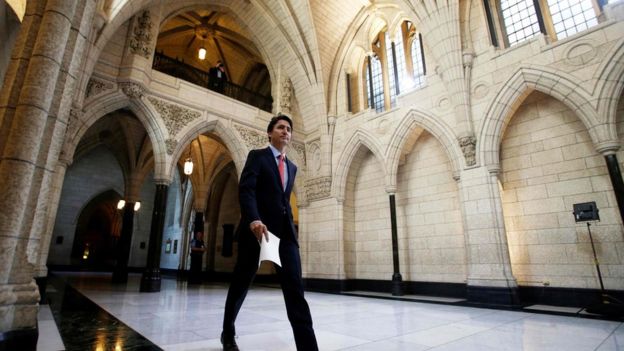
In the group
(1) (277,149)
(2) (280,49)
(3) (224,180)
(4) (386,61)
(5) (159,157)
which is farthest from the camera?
(3) (224,180)

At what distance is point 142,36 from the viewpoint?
7.70 m

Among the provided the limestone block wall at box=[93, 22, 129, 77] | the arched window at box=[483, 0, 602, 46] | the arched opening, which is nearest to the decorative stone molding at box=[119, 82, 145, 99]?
the limestone block wall at box=[93, 22, 129, 77]

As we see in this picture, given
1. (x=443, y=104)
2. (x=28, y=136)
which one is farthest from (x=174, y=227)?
(x=28, y=136)

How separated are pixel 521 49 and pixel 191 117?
801 centimetres

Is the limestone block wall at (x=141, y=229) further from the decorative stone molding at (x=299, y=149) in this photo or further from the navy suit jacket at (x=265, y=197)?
the navy suit jacket at (x=265, y=197)

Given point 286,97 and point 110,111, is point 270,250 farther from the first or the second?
point 286,97

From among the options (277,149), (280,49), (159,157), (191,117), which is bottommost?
(277,149)

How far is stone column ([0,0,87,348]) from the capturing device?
2018 millimetres

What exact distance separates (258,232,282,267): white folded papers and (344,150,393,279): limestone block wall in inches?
292

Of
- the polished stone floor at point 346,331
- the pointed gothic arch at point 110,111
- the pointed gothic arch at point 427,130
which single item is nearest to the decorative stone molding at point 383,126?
the pointed gothic arch at point 427,130

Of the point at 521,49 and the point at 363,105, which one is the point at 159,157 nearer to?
the point at 363,105

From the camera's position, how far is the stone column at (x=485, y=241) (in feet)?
19.5

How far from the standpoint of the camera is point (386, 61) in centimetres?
970

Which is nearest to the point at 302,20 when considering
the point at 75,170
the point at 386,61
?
the point at 386,61
